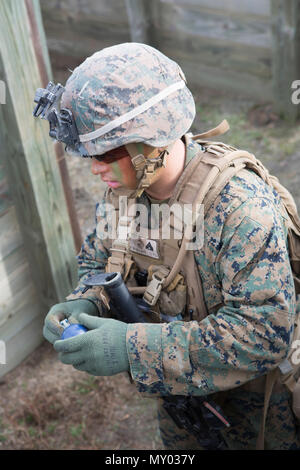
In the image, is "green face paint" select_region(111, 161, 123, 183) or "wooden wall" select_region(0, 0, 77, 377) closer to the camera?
"green face paint" select_region(111, 161, 123, 183)

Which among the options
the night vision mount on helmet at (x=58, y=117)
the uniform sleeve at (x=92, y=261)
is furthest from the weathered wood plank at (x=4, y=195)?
the night vision mount on helmet at (x=58, y=117)

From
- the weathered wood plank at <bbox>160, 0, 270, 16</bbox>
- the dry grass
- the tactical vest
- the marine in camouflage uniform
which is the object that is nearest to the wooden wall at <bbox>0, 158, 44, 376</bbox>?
the dry grass

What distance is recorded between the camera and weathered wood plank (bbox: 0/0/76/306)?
343 cm

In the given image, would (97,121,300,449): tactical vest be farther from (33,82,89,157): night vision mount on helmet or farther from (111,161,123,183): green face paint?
(33,82,89,157): night vision mount on helmet

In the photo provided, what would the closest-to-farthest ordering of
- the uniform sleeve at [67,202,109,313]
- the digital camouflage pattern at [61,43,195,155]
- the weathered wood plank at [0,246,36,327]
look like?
the digital camouflage pattern at [61,43,195,155] < the uniform sleeve at [67,202,109,313] < the weathered wood plank at [0,246,36,327]

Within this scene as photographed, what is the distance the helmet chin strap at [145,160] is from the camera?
2.35 metres

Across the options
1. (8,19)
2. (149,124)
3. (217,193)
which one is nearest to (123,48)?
(149,124)

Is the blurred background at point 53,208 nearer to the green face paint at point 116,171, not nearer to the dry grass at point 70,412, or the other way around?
the dry grass at point 70,412

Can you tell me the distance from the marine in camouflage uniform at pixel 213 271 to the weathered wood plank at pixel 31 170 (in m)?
1.30

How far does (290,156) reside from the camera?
6.06m

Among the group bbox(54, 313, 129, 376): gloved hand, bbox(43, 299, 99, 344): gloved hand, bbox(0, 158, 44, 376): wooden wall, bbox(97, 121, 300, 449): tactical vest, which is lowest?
bbox(0, 158, 44, 376): wooden wall

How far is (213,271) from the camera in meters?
2.48

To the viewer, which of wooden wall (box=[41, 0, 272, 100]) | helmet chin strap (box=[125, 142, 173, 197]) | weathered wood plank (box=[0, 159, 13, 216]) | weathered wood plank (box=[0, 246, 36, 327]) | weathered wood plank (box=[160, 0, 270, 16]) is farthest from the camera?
wooden wall (box=[41, 0, 272, 100])

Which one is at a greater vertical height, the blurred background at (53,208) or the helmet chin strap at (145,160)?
the helmet chin strap at (145,160)
